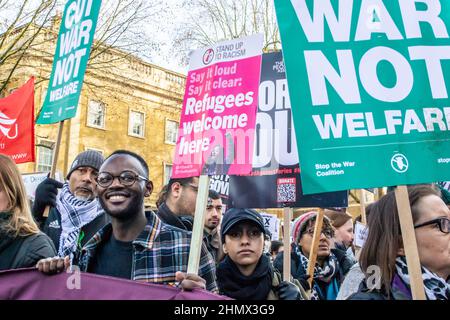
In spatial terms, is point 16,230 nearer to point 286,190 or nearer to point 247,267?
point 247,267

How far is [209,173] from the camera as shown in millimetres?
2945

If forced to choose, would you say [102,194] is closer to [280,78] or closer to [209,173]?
[209,173]

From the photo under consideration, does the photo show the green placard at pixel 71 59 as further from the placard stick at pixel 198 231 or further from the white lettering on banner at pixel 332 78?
the white lettering on banner at pixel 332 78

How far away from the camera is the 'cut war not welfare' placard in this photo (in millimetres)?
2996

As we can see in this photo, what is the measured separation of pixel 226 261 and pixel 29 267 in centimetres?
123

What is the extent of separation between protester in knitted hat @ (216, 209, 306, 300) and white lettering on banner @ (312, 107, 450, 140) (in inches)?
37.8

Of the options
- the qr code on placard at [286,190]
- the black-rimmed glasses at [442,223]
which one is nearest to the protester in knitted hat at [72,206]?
the qr code on placard at [286,190]

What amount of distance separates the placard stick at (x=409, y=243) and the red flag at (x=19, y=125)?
4.90 meters

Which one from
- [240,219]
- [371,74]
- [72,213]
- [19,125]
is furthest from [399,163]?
[19,125]

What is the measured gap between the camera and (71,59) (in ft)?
14.9

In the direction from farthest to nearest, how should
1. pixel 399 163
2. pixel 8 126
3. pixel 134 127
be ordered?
pixel 134 127 → pixel 8 126 → pixel 399 163

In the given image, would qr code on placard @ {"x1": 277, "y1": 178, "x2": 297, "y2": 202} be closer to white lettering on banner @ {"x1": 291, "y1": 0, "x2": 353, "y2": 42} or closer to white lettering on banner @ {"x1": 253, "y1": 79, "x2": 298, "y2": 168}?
white lettering on banner @ {"x1": 253, "y1": 79, "x2": 298, "y2": 168}

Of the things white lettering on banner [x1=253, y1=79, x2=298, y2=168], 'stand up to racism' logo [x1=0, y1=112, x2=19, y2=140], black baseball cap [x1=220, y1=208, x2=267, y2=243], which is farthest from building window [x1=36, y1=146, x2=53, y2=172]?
black baseball cap [x1=220, y1=208, x2=267, y2=243]

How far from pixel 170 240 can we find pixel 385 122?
1.27 m
